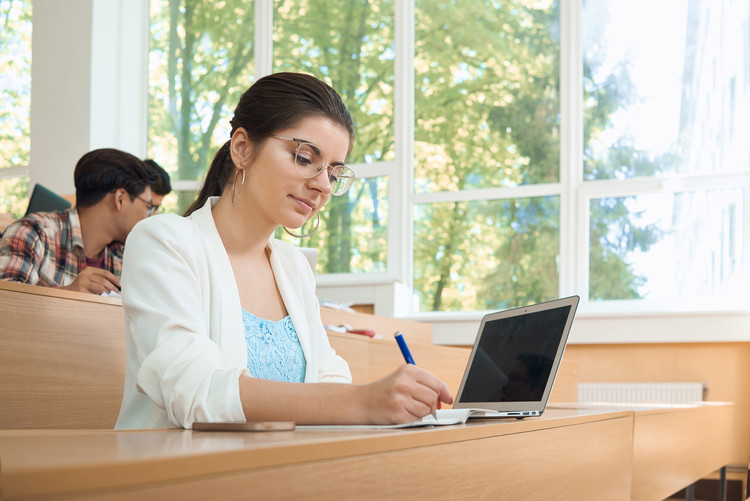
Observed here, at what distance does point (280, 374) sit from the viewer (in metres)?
1.29

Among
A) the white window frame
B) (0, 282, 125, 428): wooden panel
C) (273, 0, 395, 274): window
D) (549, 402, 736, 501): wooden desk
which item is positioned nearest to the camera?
(0, 282, 125, 428): wooden panel

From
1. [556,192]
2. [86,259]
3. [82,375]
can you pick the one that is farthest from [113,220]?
[556,192]

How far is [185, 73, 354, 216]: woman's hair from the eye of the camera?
1330mm

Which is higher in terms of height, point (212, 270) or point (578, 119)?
point (578, 119)

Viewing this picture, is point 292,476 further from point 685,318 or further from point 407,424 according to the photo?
point 685,318

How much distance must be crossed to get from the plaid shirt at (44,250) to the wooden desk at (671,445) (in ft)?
5.13

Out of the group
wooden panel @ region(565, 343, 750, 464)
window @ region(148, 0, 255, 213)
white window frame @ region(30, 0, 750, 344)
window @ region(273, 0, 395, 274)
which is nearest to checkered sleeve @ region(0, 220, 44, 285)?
white window frame @ region(30, 0, 750, 344)

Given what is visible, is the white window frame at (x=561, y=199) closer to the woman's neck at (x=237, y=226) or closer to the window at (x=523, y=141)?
the window at (x=523, y=141)

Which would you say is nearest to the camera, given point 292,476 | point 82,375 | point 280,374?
point 292,476

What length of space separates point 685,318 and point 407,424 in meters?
3.77

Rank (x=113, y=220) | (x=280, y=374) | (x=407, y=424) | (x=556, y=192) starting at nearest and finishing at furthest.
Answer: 1. (x=407, y=424)
2. (x=280, y=374)
3. (x=113, y=220)
4. (x=556, y=192)

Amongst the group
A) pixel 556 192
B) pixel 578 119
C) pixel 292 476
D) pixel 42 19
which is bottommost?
pixel 292 476

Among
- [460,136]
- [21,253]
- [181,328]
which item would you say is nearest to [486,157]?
[460,136]

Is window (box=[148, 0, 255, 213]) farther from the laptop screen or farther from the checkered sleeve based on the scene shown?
the laptop screen
